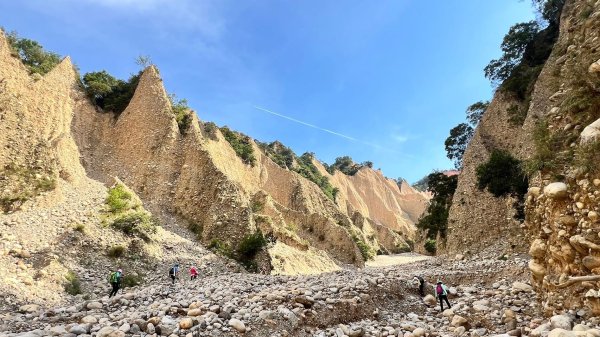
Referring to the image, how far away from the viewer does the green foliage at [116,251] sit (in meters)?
19.0

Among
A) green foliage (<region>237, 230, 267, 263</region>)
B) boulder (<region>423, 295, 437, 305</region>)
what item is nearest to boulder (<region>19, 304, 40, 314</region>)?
green foliage (<region>237, 230, 267, 263</region>)

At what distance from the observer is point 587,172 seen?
651cm

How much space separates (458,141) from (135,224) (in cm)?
3199

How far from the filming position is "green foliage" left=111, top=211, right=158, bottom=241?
20.9m

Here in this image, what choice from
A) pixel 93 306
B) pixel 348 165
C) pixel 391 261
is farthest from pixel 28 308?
pixel 348 165

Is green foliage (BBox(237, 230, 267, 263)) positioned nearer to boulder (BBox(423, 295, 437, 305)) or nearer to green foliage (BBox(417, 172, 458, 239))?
boulder (BBox(423, 295, 437, 305))

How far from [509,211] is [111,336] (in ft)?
74.7

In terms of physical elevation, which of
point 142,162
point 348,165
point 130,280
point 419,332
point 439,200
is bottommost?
point 130,280

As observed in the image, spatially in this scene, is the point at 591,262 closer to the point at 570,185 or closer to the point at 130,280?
the point at 570,185

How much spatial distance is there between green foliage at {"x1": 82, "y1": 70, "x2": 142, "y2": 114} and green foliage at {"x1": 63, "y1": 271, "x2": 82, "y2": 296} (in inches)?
877

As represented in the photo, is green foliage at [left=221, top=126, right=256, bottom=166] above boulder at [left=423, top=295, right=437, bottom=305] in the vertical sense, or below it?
above

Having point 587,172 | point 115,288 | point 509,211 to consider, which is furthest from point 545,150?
point 509,211

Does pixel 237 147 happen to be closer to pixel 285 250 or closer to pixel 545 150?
pixel 285 250

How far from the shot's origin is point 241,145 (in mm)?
53062
